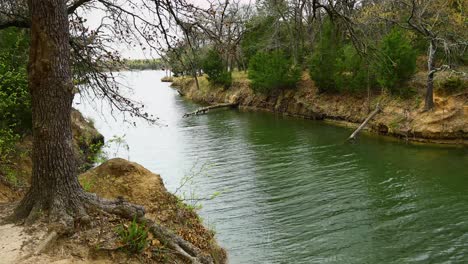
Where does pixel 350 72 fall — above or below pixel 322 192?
above

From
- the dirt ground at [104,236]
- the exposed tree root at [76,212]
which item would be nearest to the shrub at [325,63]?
the dirt ground at [104,236]

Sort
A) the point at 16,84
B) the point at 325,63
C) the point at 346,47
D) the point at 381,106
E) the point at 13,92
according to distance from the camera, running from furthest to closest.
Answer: the point at 325,63 < the point at 346,47 < the point at 381,106 < the point at 16,84 < the point at 13,92

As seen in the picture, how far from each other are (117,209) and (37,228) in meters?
1.14

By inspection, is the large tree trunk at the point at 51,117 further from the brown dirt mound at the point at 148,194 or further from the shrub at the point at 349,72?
the shrub at the point at 349,72

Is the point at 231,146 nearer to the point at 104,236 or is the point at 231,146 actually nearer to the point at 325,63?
the point at 325,63

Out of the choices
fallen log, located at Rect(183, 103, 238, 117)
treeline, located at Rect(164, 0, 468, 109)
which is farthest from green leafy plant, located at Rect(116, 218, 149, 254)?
fallen log, located at Rect(183, 103, 238, 117)

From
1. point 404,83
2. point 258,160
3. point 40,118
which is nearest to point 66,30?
point 40,118

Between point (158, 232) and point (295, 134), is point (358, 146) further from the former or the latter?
point (158, 232)

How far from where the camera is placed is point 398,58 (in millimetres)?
25047

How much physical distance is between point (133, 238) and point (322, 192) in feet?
34.6

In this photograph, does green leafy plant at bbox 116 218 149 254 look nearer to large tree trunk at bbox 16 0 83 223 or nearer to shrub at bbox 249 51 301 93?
large tree trunk at bbox 16 0 83 223

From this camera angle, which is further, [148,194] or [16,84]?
[16,84]

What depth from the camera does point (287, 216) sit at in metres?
13.1

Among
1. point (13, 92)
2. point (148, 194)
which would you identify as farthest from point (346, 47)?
point (148, 194)
